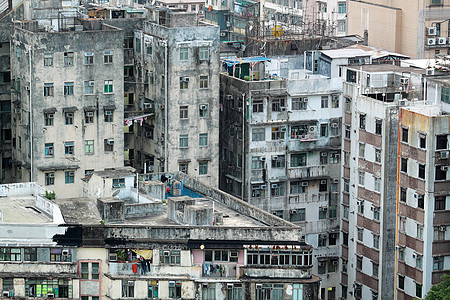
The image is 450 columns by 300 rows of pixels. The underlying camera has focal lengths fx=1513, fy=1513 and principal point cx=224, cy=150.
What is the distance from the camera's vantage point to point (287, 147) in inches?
4651

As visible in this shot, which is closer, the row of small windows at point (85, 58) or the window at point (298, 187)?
the row of small windows at point (85, 58)

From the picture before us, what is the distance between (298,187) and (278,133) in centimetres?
495

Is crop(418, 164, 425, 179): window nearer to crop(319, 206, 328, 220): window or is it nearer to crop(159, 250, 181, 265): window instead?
crop(159, 250, 181, 265): window

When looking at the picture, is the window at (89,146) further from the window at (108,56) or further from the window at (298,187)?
the window at (298,187)

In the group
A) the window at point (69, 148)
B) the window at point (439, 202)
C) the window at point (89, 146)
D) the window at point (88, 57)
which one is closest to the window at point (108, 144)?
the window at point (89, 146)

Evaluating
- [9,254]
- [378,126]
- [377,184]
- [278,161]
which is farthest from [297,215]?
[9,254]

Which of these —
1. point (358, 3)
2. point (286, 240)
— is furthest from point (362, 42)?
point (286, 240)

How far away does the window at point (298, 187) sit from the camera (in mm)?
119375

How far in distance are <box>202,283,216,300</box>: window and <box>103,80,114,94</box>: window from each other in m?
22.7

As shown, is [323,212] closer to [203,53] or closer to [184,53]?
[203,53]

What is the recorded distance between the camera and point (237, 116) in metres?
118

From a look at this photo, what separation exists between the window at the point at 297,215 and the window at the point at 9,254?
30.9 meters

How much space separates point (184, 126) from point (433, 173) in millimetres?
23942

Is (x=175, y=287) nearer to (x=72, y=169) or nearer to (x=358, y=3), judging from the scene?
(x=72, y=169)
